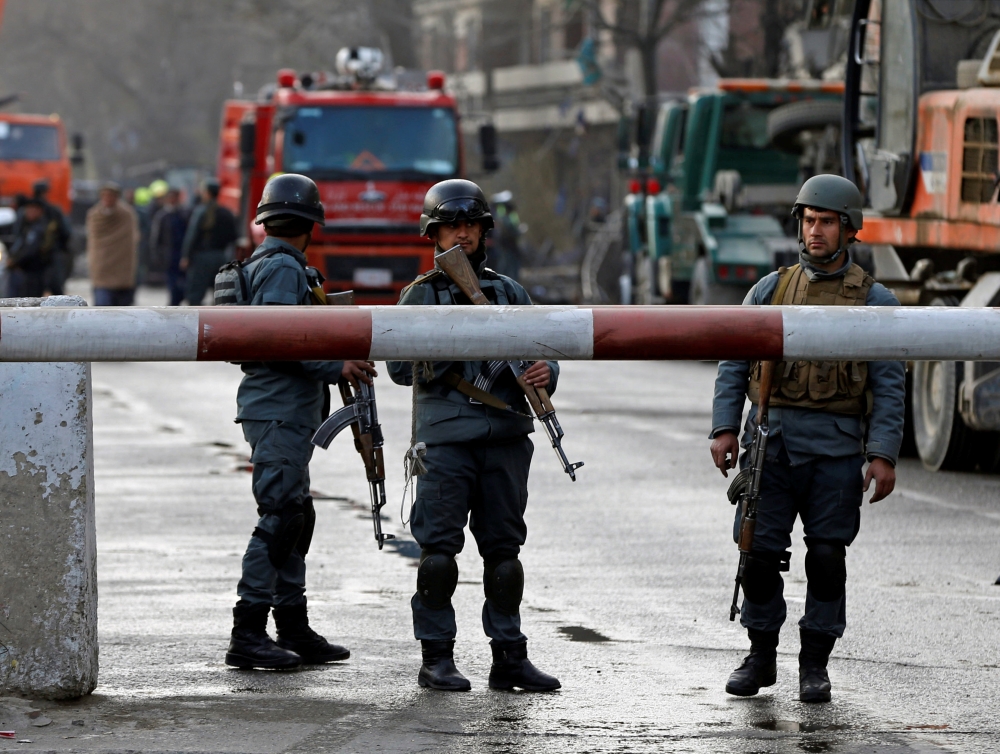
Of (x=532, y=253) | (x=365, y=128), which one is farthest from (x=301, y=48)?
(x=365, y=128)

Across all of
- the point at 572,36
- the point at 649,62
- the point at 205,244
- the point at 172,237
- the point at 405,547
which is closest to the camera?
the point at 405,547

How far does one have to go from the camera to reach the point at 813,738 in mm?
5398

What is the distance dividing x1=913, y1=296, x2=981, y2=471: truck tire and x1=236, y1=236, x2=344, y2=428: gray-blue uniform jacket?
6022 mm

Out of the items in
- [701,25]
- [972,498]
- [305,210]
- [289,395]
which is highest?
[701,25]

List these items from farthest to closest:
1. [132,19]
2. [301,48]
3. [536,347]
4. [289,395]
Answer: [132,19] → [301,48] → [289,395] → [536,347]

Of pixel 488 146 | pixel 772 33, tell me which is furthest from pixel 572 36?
pixel 488 146

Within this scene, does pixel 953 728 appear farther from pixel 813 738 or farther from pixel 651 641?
pixel 651 641

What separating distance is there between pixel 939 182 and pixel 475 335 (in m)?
7.44

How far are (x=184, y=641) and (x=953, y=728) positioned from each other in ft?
8.46

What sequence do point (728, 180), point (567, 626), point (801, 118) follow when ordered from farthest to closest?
point (728, 180) → point (801, 118) → point (567, 626)

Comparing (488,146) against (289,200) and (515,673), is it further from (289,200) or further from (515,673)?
(515,673)

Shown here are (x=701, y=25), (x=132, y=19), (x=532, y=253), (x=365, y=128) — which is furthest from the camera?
(x=132, y=19)

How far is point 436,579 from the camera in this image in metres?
6.05

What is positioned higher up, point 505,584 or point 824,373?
point 824,373
